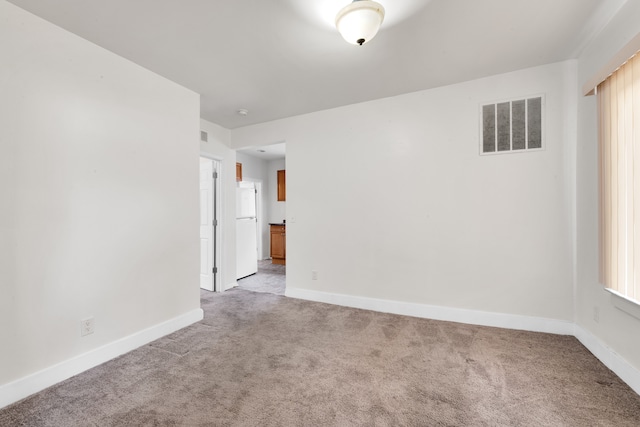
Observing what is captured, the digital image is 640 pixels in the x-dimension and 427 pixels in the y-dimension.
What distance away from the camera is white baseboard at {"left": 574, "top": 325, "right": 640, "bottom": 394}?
1.80m

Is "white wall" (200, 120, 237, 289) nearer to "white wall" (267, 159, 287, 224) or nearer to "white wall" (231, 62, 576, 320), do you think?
"white wall" (231, 62, 576, 320)

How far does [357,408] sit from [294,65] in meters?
2.89

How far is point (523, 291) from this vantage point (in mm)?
2742

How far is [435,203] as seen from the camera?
10.2ft

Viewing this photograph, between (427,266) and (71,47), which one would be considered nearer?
(71,47)

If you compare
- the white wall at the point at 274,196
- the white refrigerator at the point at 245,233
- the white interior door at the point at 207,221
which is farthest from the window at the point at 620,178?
the white wall at the point at 274,196

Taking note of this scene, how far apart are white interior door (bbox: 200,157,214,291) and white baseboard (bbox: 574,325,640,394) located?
15.1 ft

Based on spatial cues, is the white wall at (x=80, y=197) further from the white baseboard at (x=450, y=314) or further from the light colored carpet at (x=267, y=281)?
the white baseboard at (x=450, y=314)

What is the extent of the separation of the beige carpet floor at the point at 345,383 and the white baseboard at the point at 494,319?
9 cm

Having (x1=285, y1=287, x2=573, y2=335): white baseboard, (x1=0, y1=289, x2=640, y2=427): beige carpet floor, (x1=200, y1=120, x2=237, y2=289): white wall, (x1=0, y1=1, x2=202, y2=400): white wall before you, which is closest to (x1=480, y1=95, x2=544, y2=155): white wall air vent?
(x1=285, y1=287, x2=573, y2=335): white baseboard

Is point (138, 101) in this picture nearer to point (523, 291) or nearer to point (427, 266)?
point (427, 266)

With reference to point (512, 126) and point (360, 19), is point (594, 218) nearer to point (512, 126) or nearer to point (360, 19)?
point (512, 126)

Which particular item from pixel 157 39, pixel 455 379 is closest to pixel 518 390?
pixel 455 379

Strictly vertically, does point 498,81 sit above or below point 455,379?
above
